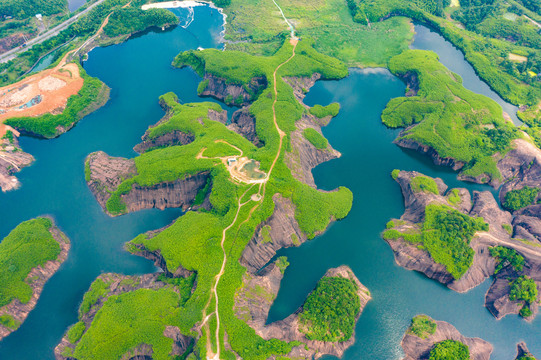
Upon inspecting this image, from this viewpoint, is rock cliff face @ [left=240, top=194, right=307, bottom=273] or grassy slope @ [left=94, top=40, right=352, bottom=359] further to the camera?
rock cliff face @ [left=240, top=194, right=307, bottom=273]

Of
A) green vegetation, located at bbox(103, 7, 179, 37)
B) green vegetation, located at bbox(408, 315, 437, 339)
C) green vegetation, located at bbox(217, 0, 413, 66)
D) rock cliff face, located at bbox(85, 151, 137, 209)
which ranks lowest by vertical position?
green vegetation, located at bbox(408, 315, 437, 339)

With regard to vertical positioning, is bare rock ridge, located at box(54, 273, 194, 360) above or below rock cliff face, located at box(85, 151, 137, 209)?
below

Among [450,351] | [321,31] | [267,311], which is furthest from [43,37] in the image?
[450,351]

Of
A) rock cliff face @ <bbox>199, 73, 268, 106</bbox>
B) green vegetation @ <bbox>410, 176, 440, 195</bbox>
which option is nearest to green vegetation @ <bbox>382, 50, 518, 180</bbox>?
green vegetation @ <bbox>410, 176, 440, 195</bbox>

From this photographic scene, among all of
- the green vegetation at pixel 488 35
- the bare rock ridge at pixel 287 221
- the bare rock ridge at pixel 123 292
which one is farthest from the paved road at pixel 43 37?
the green vegetation at pixel 488 35

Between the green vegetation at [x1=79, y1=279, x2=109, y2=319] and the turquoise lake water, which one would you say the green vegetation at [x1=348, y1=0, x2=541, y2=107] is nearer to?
the turquoise lake water

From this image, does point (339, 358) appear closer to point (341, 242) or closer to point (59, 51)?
point (341, 242)

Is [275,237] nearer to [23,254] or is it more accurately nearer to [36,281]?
[36,281]
